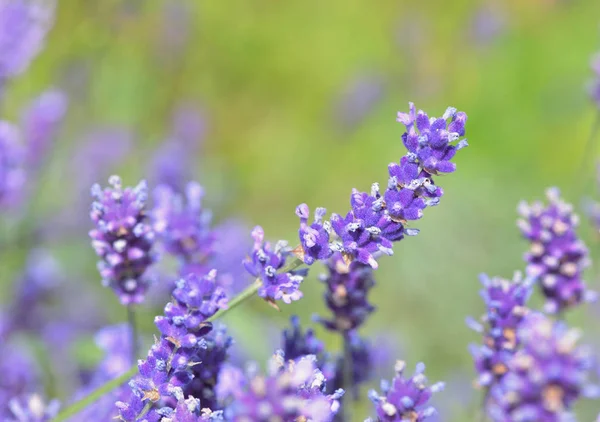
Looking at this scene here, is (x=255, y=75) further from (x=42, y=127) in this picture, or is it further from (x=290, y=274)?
(x=290, y=274)

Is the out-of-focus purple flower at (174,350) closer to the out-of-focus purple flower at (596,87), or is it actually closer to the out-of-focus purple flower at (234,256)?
the out-of-focus purple flower at (596,87)

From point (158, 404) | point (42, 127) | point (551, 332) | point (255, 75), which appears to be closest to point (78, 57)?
point (42, 127)

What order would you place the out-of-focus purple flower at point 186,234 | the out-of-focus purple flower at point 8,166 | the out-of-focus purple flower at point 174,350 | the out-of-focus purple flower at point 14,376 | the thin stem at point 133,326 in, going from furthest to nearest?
the out-of-focus purple flower at point 8,166 < the out-of-focus purple flower at point 14,376 < the out-of-focus purple flower at point 186,234 < the thin stem at point 133,326 < the out-of-focus purple flower at point 174,350

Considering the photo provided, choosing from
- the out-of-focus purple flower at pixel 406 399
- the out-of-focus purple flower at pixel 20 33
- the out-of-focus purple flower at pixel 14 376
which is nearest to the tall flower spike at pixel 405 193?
the out-of-focus purple flower at pixel 406 399

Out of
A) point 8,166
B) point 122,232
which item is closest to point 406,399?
point 122,232

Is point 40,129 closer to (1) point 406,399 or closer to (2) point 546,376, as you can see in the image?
(1) point 406,399
